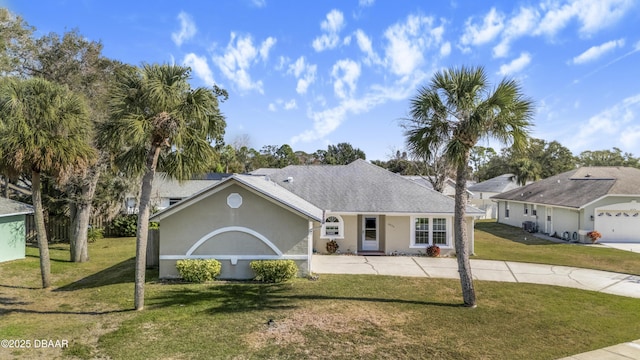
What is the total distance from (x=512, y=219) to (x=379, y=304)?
101ft

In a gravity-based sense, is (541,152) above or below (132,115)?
above

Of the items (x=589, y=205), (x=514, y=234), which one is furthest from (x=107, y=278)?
(x=589, y=205)

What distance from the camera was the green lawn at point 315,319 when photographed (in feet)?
27.3

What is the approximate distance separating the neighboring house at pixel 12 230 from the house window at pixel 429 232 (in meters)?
19.9

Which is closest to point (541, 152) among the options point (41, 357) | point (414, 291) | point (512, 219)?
point (512, 219)

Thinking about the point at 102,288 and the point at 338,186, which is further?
the point at 338,186

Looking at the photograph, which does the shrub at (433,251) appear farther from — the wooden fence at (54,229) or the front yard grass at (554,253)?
the wooden fence at (54,229)

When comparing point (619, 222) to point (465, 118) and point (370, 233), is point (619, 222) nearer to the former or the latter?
point (370, 233)

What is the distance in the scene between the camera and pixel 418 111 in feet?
39.2

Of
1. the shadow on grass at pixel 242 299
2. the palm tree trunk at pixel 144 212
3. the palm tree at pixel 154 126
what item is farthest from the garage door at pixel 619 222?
the palm tree trunk at pixel 144 212

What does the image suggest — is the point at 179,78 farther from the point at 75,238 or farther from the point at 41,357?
the point at 75,238

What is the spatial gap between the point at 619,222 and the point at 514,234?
6.97 metres

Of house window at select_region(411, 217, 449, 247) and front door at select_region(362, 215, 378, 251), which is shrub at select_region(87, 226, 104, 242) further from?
house window at select_region(411, 217, 449, 247)

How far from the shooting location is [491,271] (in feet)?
54.1
